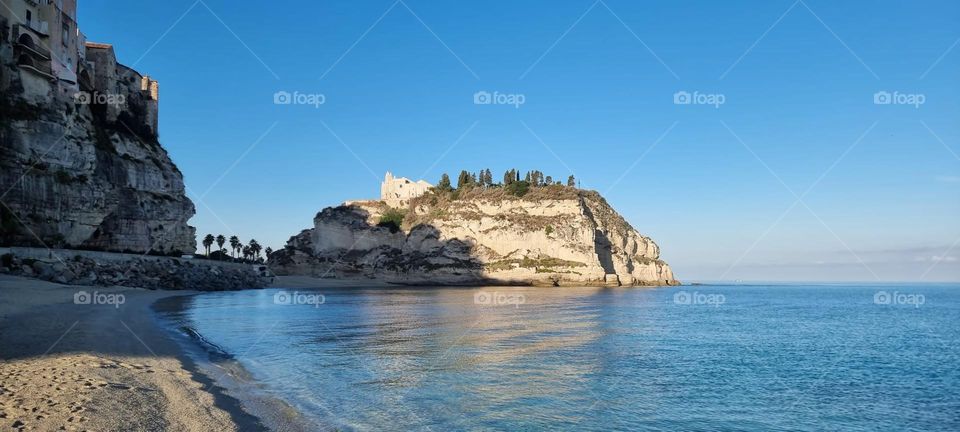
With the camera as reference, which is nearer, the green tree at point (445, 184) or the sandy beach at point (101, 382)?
the sandy beach at point (101, 382)

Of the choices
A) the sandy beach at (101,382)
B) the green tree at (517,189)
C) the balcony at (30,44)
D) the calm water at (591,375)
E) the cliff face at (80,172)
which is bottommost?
the calm water at (591,375)

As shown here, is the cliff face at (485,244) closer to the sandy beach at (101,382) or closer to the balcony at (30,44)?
the balcony at (30,44)

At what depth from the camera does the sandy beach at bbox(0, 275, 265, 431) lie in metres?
9.29

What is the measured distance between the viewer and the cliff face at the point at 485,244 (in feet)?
385

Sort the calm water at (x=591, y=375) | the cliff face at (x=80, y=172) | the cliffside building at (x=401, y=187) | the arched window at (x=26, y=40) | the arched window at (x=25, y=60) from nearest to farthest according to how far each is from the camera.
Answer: the calm water at (x=591, y=375), the cliff face at (x=80, y=172), the arched window at (x=25, y=60), the arched window at (x=26, y=40), the cliffside building at (x=401, y=187)

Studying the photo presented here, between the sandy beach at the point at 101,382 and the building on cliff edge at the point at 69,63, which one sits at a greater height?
the building on cliff edge at the point at 69,63

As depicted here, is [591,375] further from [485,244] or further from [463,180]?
[463,180]

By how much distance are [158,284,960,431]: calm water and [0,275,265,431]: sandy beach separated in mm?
2146

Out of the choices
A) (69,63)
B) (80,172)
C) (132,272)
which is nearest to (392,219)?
(132,272)

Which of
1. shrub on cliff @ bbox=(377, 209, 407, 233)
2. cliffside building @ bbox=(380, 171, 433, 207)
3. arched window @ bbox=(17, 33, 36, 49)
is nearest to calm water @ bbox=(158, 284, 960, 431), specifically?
arched window @ bbox=(17, 33, 36, 49)

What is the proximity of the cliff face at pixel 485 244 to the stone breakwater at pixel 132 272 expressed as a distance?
46.7 m

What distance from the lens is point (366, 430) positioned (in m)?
11.1

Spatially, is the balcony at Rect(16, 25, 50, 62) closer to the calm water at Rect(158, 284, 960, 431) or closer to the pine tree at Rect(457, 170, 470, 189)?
the calm water at Rect(158, 284, 960, 431)

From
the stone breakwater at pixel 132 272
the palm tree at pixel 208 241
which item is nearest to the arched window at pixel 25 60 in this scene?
the stone breakwater at pixel 132 272
